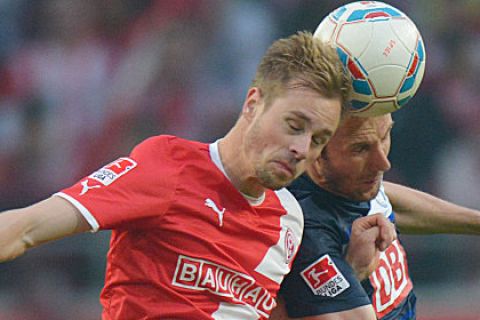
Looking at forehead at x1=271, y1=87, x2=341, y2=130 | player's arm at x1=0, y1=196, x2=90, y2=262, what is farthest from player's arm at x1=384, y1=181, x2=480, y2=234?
player's arm at x1=0, y1=196, x2=90, y2=262

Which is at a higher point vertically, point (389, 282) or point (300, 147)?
point (300, 147)

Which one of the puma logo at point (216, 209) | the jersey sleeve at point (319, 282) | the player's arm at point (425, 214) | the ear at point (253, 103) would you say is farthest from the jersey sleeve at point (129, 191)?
the player's arm at point (425, 214)

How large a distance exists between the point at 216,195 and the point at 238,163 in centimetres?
12

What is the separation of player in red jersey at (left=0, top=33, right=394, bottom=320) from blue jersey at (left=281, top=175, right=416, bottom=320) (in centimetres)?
24

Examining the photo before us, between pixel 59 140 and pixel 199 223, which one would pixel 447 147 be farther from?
pixel 199 223

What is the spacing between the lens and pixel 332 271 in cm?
309

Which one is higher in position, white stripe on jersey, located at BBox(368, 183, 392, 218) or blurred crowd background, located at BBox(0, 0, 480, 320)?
white stripe on jersey, located at BBox(368, 183, 392, 218)

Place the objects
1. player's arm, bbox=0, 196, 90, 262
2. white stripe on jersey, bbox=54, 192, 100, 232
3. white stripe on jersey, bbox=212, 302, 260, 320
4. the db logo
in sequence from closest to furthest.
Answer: player's arm, bbox=0, 196, 90, 262
white stripe on jersey, bbox=54, 192, 100, 232
white stripe on jersey, bbox=212, 302, 260, 320
the db logo

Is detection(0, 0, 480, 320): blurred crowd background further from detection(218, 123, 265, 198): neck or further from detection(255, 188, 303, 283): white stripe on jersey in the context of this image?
detection(218, 123, 265, 198): neck

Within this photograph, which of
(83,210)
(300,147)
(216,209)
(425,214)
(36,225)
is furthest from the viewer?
(425,214)

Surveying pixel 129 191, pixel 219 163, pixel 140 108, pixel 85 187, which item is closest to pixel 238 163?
pixel 219 163

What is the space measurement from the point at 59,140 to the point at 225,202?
145 inches

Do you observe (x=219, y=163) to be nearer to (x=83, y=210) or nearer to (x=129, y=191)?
(x=129, y=191)

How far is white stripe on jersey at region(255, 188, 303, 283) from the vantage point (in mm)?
2904
